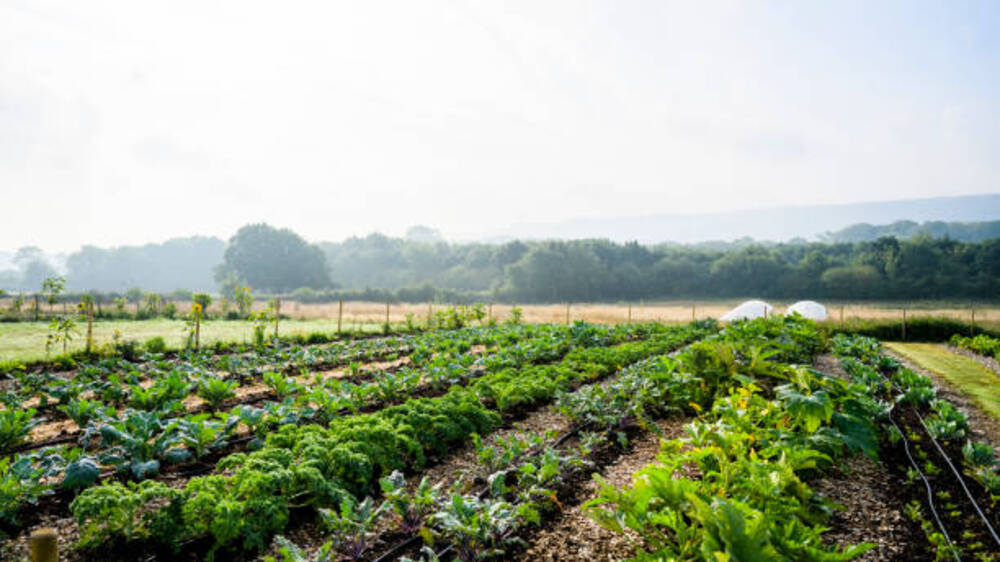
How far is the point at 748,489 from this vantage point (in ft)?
11.2

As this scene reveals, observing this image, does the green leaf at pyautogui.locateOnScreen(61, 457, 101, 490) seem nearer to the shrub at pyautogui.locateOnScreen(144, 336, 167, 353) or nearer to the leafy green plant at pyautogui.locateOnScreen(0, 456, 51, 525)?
the leafy green plant at pyautogui.locateOnScreen(0, 456, 51, 525)

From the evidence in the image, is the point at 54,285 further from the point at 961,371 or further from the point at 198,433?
the point at 961,371

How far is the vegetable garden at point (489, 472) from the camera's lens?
344 centimetres

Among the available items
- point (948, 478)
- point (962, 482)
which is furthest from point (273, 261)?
point (962, 482)

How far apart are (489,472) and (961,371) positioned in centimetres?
1425

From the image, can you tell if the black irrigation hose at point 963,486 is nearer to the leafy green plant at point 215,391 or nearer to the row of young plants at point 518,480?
the row of young plants at point 518,480

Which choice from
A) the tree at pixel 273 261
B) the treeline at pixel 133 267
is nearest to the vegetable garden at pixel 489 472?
the tree at pixel 273 261

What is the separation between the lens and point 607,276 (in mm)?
66250

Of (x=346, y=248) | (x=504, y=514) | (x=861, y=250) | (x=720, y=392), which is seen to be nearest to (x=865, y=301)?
(x=861, y=250)

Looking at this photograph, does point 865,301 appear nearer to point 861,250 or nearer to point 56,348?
point 861,250

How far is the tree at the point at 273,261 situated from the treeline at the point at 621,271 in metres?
0.15

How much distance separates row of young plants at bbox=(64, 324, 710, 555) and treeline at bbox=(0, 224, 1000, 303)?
2024 inches

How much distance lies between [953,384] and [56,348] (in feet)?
70.3

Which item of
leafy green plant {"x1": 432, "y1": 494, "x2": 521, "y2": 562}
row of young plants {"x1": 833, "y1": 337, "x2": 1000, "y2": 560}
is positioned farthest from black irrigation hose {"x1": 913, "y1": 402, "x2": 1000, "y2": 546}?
leafy green plant {"x1": 432, "y1": 494, "x2": 521, "y2": 562}
